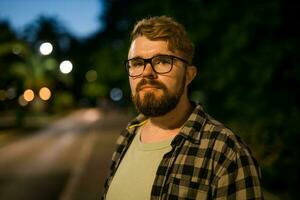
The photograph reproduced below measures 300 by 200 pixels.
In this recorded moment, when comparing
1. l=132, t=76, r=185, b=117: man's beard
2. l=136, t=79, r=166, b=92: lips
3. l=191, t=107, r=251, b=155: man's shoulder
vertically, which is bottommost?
l=191, t=107, r=251, b=155: man's shoulder

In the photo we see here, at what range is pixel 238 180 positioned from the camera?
1.78 meters

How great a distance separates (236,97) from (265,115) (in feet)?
5.70

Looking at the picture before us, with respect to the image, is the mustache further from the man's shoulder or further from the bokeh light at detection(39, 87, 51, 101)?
the bokeh light at detection(39, 87, 51, 101)

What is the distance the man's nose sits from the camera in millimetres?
2129

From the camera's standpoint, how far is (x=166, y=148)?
2162 mm

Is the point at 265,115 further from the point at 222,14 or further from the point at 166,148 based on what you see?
the point at 166,148

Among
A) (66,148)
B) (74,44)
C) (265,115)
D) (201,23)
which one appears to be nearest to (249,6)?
(265,115)

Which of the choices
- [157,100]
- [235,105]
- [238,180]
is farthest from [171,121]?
[235,105]

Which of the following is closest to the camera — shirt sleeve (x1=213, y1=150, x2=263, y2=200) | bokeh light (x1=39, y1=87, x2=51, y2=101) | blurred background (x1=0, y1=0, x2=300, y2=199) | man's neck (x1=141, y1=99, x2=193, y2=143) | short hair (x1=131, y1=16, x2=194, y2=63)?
shirt sleeve (x1=213, y1=150, x2=263, y2=200)

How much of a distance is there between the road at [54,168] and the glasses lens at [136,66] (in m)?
7.35

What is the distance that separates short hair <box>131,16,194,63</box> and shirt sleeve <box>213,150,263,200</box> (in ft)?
2.01

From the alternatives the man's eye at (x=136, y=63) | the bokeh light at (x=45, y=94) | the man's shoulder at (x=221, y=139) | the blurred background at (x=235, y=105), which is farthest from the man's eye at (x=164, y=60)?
the bokeh light at (x=45, y=94)

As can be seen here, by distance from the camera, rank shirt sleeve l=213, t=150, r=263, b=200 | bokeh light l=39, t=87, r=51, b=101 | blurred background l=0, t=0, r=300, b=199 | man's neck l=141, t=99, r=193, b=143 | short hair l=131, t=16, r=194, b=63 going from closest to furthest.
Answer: shirt sleeve l=213, t=150, r=263, b=200
short hair l=131, t=16, r=194, b=63
man's neck l=141, t=99, r=193, b=143
blurred background l=0, t=0, r=300, b=199
bokeh light l=39, t=87, r=51, b=101

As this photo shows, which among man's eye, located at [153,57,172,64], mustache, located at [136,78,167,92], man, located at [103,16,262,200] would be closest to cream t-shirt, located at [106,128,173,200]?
man, located at [103,16,262,200]
